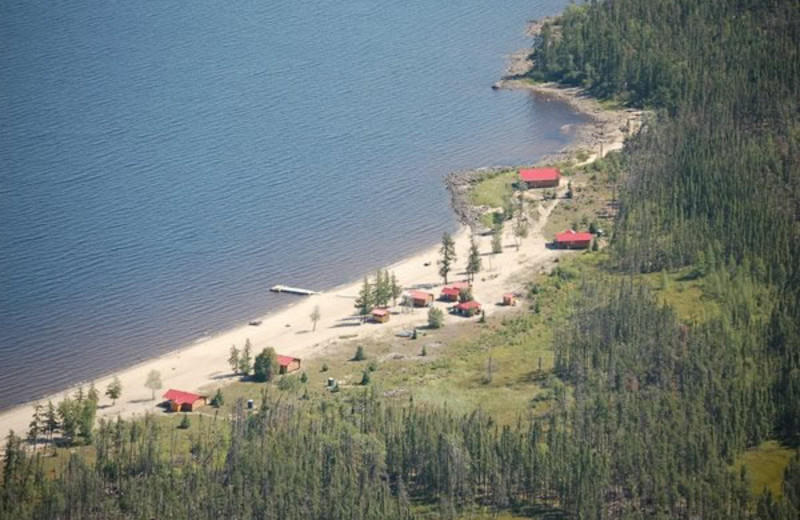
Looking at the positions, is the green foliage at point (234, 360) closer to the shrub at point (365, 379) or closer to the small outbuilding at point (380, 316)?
the shrub at point (365, 379)

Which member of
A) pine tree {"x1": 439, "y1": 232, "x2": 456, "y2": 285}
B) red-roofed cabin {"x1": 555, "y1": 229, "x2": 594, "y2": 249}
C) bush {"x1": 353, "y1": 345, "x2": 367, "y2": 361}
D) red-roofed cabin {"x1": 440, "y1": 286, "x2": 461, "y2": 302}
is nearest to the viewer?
bush {"x1": 353, "y1": 345, "x2": 367, "y2": 361}

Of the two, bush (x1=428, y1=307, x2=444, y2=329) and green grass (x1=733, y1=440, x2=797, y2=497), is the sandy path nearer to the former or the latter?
bush (x1=428, y1=307, x2=444, y2=329)

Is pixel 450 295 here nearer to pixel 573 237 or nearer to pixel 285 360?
pixel 573 237

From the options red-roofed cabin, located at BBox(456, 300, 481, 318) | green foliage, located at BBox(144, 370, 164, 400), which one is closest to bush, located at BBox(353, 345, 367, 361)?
red-roofed cabin, located at BBox(456, 300, 481, 318)

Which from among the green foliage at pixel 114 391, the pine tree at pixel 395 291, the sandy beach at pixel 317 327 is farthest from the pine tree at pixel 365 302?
the green foliage at pixel 114 391

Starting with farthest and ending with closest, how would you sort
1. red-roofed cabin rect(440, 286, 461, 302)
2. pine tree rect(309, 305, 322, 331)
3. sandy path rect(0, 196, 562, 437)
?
red-roofed cabin rect(440, 286, 461, 302), pine tree rect(309, 305, 322, 331), sandy path rect(0, 196, 562, 437)

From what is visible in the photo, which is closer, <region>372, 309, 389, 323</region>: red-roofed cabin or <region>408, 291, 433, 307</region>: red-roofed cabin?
<region>372, 309, 389, 323</region>: red-roofed cabin

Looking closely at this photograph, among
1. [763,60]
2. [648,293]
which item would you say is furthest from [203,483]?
[763,60]
